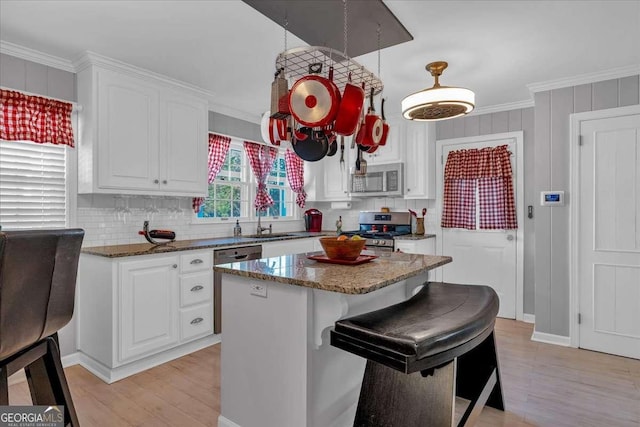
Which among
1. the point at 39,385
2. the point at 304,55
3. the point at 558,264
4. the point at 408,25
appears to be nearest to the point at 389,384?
the point at 39,385

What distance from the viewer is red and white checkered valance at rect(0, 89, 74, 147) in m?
2.55

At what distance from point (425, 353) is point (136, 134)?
9.16ft

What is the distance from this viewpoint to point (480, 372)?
88.3 inches

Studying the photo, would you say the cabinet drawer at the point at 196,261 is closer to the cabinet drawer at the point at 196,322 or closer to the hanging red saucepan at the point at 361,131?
the cabinet drawer at the point at 196,322

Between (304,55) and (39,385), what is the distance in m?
1.91

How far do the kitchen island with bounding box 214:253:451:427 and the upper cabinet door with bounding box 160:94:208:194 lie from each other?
5.33 feet

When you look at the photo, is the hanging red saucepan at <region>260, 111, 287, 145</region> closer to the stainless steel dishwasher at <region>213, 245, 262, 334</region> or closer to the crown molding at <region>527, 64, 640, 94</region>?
the stainless steel dishwasher at <region>213, 245, 262, 334</region>

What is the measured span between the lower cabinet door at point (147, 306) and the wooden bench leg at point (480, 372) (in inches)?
85.6

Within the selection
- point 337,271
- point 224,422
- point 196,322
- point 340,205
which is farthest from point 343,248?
point 340,205

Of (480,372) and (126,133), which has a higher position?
(126,133)

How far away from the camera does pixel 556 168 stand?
11.0 feet

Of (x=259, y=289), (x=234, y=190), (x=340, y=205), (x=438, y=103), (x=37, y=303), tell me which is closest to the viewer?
(x=37, y=303)

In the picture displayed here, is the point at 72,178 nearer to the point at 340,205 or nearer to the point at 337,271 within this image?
the point at 337,271

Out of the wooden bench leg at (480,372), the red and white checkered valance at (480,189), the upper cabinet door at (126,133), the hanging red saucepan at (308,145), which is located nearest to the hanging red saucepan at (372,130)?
the hanging red saucepan at (308,145)
